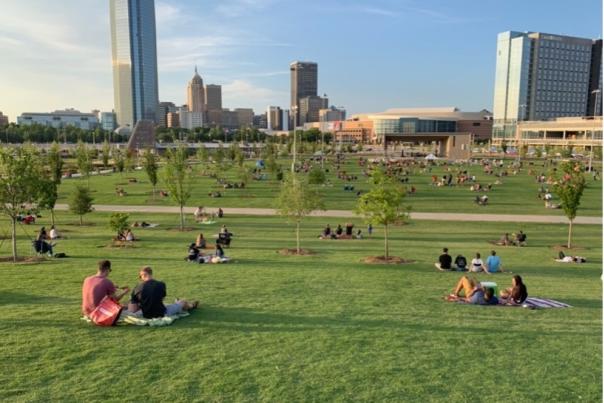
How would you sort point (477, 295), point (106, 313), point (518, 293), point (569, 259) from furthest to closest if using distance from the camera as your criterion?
point (569, 259), point (477, 295), point (518, 293), point (106, 313)

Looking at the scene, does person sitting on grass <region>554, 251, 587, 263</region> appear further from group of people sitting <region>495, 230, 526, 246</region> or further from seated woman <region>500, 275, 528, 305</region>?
seated woman <region>500, 275, 528, 305</region>

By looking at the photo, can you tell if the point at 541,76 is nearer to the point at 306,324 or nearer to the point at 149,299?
the point at 306,324

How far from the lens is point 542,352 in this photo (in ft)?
27.3

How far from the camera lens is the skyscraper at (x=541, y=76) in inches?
7215

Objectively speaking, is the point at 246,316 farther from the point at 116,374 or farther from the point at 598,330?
the point at 598,330

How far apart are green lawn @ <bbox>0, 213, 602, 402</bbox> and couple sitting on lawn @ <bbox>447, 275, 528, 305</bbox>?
0.44 meters

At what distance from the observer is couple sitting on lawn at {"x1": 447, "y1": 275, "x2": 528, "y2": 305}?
11.3m

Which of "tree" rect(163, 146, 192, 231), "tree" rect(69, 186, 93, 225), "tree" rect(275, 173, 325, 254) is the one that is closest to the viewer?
"tree" rect(275, 173, 325, 254)

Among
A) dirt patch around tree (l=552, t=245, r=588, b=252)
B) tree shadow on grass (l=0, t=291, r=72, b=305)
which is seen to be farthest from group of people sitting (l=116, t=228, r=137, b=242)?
dirt patch around tree (l=552, t=245, r=588, b=252)

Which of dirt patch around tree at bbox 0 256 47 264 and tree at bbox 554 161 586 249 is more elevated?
tree at bbox 554 161 586 249

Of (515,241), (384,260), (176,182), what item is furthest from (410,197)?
(384,260)

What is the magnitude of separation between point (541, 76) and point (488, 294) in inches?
7954

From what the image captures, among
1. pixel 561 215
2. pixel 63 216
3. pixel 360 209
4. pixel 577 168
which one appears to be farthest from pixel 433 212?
pixel 63 216

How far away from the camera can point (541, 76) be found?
186 m
